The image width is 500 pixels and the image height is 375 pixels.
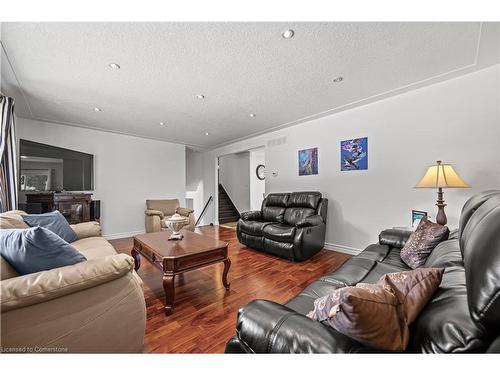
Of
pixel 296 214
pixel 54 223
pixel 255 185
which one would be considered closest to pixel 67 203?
pixel 54 223

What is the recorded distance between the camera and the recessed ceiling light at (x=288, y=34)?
62.3 inches

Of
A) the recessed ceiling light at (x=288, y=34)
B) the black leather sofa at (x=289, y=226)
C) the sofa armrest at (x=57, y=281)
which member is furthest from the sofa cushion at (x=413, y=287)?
the black leather sofa at (x=289, y=226)

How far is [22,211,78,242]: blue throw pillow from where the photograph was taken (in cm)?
182

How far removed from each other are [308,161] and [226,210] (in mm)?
3896

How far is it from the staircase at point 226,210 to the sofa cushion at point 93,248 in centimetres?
435

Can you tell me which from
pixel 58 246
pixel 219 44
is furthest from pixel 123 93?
pixel 58 246

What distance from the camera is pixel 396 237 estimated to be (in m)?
2.08

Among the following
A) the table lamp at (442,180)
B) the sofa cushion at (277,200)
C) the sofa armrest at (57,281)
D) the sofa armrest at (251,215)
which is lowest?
the sofa armrest at (251,215)

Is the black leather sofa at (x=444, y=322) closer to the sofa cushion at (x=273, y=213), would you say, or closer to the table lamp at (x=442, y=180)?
the table lamp at (x=442, y=180)

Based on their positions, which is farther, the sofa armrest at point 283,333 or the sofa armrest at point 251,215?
the sofa armrest at point 251,215

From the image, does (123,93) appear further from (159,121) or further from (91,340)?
(91,340)

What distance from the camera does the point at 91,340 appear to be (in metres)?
0.98

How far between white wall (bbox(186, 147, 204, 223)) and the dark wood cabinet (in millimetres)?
2897

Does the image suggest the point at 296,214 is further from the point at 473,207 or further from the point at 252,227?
the point at 473,207
